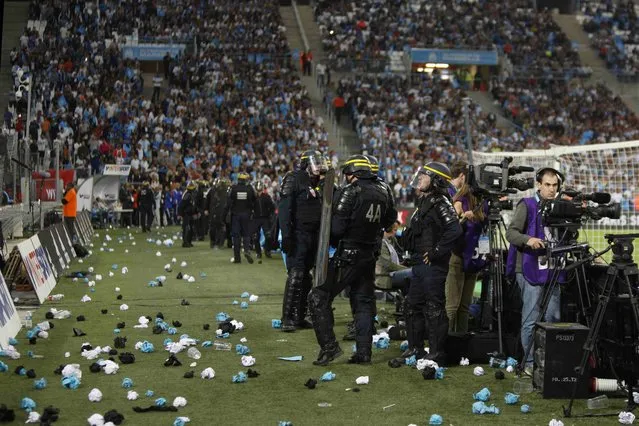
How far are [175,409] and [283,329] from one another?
14.4 feet

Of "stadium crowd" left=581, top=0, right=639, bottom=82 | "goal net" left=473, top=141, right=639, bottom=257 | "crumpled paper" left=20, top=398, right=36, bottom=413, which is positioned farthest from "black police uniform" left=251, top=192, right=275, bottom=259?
"stadium crowd" left=581, top=0, right=639, bottom=82

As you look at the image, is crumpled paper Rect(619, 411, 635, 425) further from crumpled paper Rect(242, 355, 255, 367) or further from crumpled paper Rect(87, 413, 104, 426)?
crumpled paper Rect(87, 413, 104, 426)

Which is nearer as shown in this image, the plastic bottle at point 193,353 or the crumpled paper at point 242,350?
the plastic bottle at point 193,353

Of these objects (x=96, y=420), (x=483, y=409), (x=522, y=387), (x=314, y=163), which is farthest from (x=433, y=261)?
(x=96, y=420)

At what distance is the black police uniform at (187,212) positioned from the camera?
26.4 metres

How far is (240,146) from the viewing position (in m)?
40.1

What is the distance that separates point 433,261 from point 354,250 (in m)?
0.79

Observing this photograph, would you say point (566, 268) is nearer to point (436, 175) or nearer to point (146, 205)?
point (436, 175)

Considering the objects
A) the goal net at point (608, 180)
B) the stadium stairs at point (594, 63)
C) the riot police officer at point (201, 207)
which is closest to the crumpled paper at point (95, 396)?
the goal net at point (608, 180)

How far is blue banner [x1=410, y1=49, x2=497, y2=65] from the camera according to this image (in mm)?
49281

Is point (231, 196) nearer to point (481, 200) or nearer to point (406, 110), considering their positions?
point (481, 200)

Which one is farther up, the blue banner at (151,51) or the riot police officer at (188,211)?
the blue banner at (151,51)

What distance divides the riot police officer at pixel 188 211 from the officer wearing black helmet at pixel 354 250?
54.3 ft

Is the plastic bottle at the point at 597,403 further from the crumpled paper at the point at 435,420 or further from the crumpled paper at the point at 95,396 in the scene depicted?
the crumpled paper at the point at 95,396
